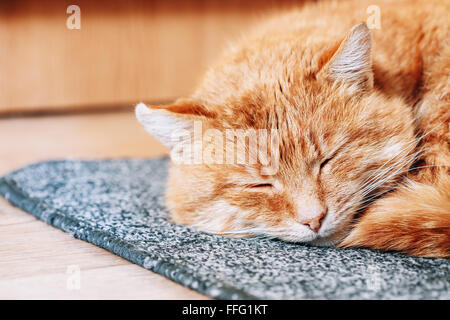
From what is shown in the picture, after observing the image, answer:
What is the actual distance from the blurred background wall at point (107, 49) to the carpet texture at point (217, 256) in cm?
150

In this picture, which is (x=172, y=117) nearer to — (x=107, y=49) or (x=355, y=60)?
(x=355, y=60)

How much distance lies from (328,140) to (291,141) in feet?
0.28

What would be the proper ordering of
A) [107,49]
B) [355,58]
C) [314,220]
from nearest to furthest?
1. [314,220]
2. [355,58]
3. [107,49]

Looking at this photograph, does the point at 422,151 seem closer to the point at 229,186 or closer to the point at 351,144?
the point at 351,144

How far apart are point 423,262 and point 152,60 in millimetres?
2531

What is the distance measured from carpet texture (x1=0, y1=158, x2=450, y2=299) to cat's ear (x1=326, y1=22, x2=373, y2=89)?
0.42 metres

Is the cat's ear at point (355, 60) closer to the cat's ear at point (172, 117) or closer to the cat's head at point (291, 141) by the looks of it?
the cat's head at point (291, 141)

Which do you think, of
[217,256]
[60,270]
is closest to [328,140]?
[217,256]

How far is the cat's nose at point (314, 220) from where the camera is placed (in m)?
1.15

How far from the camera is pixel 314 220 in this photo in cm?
115

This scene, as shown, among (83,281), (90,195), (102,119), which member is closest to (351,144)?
(83,281)

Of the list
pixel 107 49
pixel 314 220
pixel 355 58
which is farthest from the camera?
pixel 107 49

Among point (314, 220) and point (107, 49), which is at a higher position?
point (107, 49)

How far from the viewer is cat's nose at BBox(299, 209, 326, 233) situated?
1.15m
